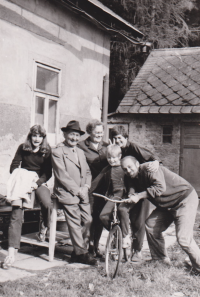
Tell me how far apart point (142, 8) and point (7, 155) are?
45.6 feet

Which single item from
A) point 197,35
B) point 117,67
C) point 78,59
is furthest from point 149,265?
point 197,35

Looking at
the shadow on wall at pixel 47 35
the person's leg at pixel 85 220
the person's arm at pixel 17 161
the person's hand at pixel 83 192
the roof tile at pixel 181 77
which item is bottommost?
the person's leg at pixel 85 220

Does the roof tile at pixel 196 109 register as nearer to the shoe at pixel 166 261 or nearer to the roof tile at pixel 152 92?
the roof tile at pixel 152 92

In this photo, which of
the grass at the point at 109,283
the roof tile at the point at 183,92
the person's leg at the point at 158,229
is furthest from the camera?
the roof tile at the point at 183,92

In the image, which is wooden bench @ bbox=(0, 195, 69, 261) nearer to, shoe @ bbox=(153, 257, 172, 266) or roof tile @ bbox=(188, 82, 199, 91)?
shoe @ bbox=(153, 257, 172, 266)

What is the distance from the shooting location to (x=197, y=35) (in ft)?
63.3

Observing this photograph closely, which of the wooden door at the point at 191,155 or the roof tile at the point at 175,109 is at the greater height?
the roof tile at the point at 175,109

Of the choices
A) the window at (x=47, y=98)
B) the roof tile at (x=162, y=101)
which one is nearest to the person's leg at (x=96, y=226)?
the window at (x=47, y=98)

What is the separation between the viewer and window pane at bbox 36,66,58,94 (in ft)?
24.5

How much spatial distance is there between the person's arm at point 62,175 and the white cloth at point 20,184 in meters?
0.39

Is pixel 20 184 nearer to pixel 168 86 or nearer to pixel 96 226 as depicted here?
pixel 96 226

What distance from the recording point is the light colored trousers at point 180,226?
4.43 metres

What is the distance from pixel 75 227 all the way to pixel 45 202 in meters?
0.62

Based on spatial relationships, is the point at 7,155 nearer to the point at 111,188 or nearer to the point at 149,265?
the point at 111,188
